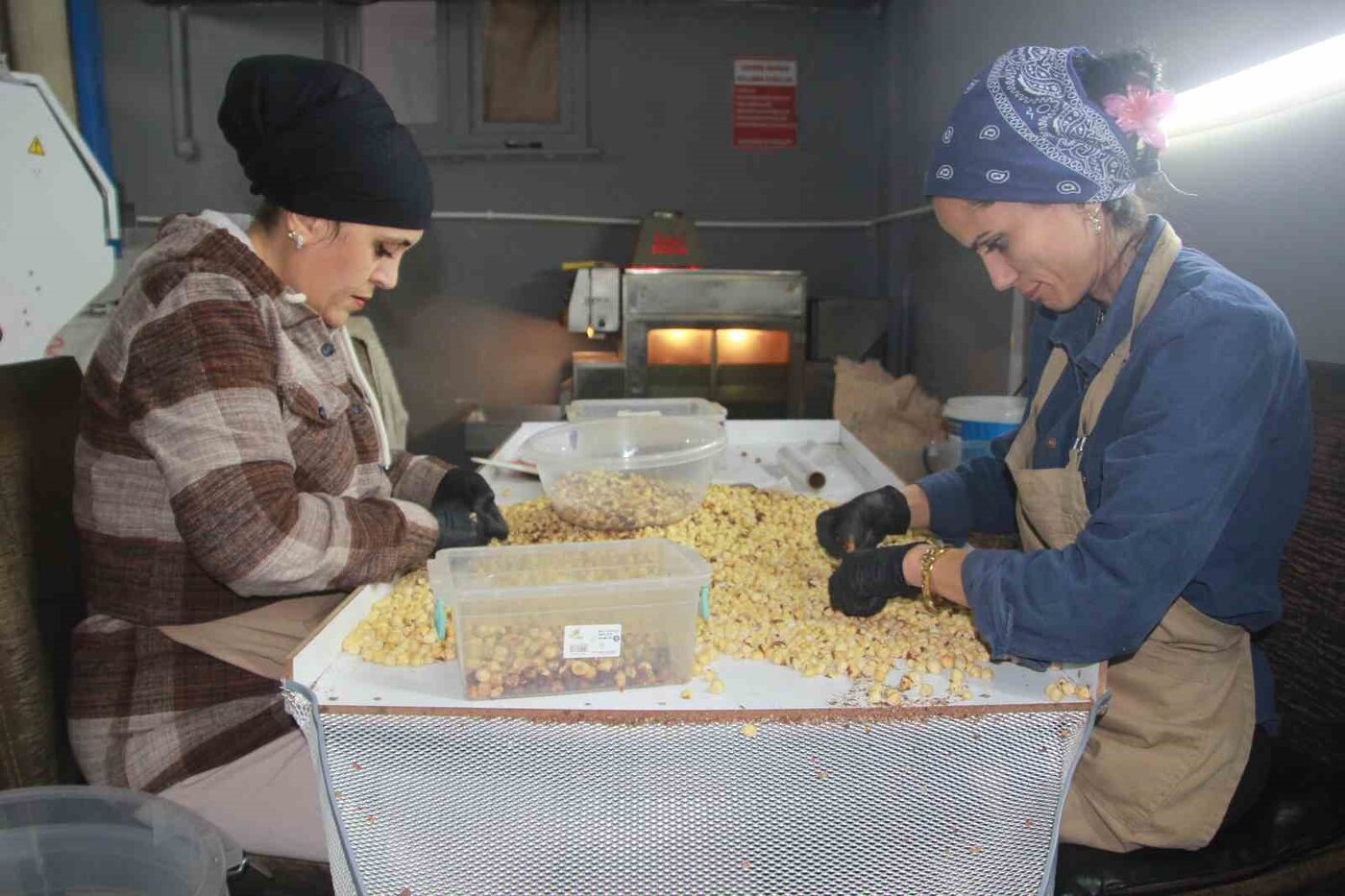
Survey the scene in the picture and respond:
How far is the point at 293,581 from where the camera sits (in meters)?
1.29

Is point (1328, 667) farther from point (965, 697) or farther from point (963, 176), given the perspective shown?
point (963, 176)

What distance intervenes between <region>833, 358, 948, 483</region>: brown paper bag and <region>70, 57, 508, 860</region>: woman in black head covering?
239cm

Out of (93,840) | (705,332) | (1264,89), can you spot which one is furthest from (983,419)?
(93,840)

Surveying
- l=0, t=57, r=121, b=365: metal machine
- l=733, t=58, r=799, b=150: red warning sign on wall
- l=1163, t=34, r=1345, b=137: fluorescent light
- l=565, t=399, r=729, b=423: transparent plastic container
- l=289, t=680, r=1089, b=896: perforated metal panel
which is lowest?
l=289, t=680, r=1089, b=896: perforated metal panel

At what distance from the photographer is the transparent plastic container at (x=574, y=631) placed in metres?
1.05

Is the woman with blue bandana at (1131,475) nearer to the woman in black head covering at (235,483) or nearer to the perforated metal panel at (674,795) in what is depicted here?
the perforated metal panel at (674,795)

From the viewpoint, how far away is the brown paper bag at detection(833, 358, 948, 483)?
142 inches

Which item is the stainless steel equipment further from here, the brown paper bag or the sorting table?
the sorting table

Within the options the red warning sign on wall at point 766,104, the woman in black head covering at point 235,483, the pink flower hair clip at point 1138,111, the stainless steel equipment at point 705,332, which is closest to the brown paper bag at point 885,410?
the stainless steel equipment at point 705,332

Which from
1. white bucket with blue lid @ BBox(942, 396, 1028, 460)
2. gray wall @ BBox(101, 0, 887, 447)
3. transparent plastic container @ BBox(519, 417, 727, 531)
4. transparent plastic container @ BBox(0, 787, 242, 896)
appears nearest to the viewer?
transparent plastic container @ BBox(0, 787, 242, 896)

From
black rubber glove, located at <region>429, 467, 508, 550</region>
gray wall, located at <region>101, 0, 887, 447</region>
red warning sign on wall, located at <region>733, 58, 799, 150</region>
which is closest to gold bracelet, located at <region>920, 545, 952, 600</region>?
black rubber glove, located at <region>429, 467, 508, 550</region>

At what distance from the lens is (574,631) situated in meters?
1.07

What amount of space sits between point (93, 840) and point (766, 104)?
4.44 metres

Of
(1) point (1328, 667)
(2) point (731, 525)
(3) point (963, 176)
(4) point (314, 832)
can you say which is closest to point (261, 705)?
(4) point (314, 832)
